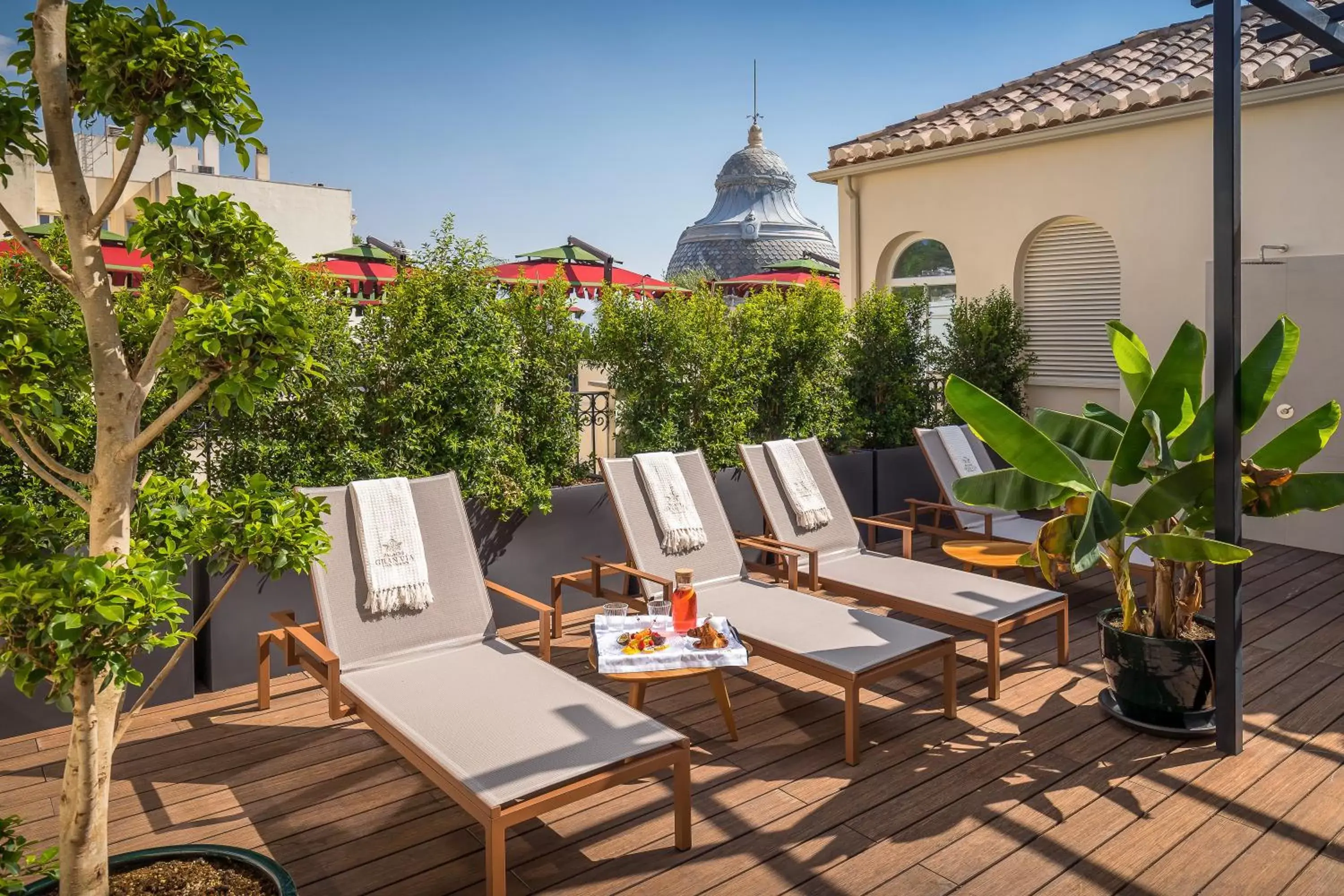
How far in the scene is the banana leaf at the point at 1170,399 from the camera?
14.1 ft

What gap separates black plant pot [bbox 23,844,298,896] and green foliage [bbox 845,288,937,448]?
7.14 meters

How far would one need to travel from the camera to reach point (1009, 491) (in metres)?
4.61

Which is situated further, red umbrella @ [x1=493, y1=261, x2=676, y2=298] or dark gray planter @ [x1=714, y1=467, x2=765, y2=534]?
red umbrella @ [x1=493, y1=261, x2=676, y2=298]

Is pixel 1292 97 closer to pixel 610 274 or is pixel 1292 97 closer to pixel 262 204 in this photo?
pixel 610 274

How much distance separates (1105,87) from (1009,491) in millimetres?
7275

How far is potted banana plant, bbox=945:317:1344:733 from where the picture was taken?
414 cm

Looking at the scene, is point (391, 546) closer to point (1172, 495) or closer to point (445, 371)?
point (445, 371)

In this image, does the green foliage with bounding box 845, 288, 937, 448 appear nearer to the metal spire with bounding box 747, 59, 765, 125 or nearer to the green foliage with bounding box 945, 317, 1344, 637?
the green foliage with bounding box 945, 317, 1344, 637

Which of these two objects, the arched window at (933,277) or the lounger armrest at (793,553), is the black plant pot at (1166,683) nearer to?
the lounger armrest at (793,553)

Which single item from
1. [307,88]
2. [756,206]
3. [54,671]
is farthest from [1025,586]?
[756,206]

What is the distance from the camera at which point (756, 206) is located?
197 ft

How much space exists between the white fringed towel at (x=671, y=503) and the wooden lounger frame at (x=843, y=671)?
0.30m

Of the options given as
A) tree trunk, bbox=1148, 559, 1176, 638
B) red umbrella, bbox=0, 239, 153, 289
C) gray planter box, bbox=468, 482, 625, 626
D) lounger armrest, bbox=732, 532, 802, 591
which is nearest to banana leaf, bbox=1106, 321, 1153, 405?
tree trunk, bbox=1148, 559, 1176, 638

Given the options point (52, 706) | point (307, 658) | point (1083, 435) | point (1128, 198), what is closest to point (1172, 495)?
point (1083, 435)
